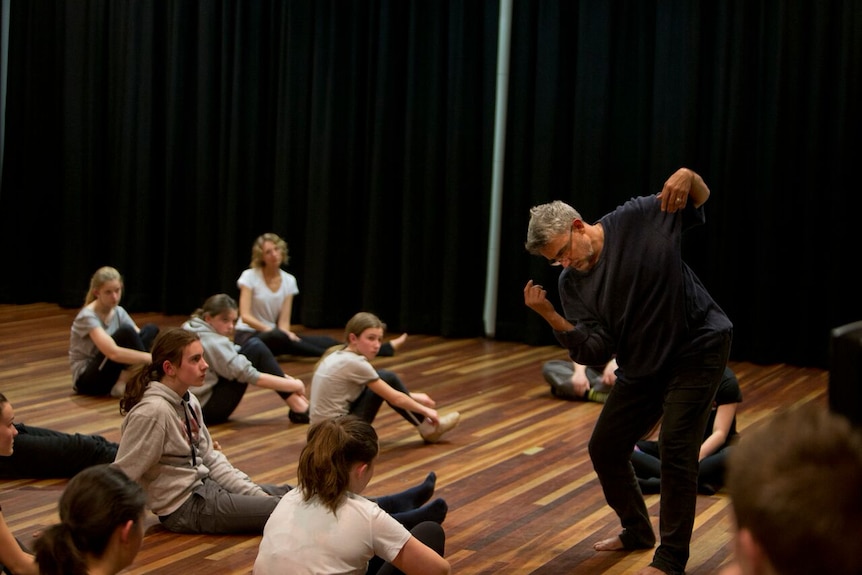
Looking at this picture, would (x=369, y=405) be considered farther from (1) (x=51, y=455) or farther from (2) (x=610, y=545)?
(2) (x=610, y=545)

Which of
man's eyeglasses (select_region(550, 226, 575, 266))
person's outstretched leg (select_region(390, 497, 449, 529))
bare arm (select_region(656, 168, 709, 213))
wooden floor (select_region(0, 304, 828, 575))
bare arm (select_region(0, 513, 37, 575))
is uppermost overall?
bare arm (select_region(656, 168, 709, 213))

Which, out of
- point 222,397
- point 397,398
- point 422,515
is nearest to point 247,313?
point 222,397

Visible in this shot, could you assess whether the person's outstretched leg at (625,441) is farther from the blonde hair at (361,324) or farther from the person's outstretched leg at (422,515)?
the blonde hair at (361,324)

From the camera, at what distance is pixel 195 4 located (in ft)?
30.3

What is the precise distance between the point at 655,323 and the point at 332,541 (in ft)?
4.11

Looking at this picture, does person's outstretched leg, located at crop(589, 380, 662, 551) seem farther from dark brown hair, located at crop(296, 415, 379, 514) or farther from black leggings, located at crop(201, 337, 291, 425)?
black leggings, located at crop(201, 337, 291, 425)

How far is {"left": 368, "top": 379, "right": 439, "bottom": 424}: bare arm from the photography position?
16.1 feet

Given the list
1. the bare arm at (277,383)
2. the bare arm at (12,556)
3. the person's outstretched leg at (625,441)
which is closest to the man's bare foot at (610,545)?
the person's outstretched leg at (625,441)

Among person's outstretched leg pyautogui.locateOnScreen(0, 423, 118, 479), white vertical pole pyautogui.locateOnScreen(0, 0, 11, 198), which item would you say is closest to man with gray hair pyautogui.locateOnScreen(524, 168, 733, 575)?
person's outstretched leg pyautogui.locateOnScreen(0, 423, 118, 479)

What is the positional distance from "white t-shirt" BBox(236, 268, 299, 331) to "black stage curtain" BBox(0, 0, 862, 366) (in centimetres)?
150

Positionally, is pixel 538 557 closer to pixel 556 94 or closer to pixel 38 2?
pixel 556 94

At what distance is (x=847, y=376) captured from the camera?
105 centimetres

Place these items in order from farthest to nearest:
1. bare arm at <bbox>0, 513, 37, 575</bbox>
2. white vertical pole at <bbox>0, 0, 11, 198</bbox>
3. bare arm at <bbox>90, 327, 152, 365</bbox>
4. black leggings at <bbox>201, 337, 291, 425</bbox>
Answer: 1. white vertical pole at <bbox>0, 0, 11, 198</bbox>
2. bare arm at <bbox>90, 327, 152, 365</bbox>
3. black leggings at <bbox>201, 337, 291, 425</bbox>
4. bare arm at <bbox>0, 513, 37, 575</bbox>

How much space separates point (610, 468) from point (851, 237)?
15.0ft
